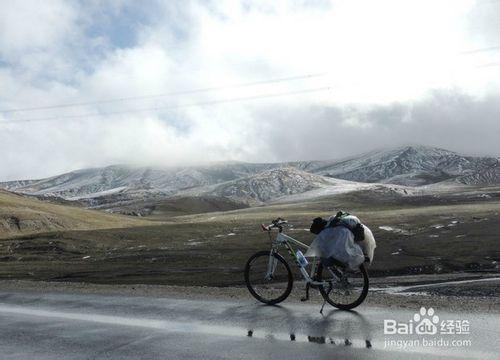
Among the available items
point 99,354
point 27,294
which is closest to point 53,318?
point 99,354

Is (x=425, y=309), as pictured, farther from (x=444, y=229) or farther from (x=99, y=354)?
(x=444, y=229)

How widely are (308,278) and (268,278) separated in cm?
128

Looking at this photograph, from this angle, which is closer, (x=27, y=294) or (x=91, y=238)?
(x=27, y=294)

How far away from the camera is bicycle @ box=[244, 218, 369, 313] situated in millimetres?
10906

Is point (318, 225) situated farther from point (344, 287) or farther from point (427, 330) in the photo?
point (427, 330)

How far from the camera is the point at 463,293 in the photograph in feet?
74.6

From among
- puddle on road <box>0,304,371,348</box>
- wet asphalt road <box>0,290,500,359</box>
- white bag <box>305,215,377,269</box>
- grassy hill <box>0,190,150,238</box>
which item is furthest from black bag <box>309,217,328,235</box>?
grassy hill <box>0,190,150,238</box>

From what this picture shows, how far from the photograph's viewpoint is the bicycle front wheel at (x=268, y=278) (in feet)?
39.2

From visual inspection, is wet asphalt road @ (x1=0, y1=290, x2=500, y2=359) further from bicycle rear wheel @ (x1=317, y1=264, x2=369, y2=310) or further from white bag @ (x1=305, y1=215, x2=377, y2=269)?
white bag @ (x1=305, y1=215, x2=377, y2=269)

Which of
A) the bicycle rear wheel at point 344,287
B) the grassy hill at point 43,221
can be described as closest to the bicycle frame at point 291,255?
the bicycle rear wheel at point 344,287

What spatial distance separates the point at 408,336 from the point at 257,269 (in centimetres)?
443

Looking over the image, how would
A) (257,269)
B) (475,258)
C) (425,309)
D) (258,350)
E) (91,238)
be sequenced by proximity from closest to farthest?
(258,350) → (425,309) → (257,269) → (475,258) → (91,238)

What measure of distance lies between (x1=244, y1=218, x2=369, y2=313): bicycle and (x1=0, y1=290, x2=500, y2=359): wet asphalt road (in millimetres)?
342

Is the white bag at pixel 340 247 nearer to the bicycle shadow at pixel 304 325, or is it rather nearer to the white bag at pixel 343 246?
the white bag at pixel 343 246
